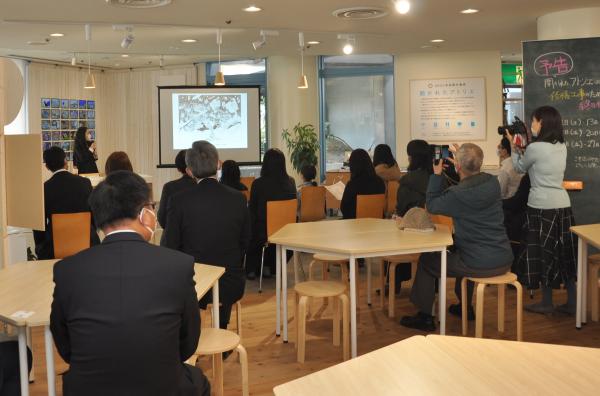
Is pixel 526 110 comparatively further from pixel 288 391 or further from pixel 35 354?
pixel 288 391

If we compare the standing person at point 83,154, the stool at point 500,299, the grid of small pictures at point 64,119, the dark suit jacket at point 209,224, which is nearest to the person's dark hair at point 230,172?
the dark suit jacket at point 209,224

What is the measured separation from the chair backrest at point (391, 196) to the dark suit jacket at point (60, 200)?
327cm

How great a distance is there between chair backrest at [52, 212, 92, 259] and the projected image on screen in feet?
18.8

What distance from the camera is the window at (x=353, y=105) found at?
456 inches

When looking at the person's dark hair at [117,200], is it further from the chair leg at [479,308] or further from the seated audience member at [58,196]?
the seated audience member at [58,196]

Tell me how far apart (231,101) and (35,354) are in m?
6.64

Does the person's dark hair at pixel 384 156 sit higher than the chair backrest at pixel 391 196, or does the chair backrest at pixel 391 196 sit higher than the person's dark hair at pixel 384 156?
the person's dark hair at pixel 384 156

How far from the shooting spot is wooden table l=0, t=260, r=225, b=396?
271 centimetres

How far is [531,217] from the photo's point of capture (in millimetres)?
5211

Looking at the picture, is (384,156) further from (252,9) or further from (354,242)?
(354,242)

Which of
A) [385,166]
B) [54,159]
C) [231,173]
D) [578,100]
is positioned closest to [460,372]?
[54,159]

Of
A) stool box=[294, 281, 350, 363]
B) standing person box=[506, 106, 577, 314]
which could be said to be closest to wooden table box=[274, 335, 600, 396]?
stool box=[294, 281, 350, 363]

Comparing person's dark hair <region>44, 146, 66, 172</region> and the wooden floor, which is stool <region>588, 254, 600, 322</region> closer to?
the wooden floor

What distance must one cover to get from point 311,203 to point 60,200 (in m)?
2.65
